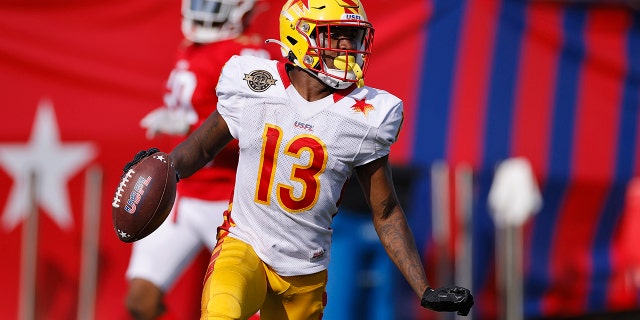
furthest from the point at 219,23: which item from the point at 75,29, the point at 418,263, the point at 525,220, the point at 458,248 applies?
the point at 525,220

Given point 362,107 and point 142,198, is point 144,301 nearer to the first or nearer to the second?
point 142,198

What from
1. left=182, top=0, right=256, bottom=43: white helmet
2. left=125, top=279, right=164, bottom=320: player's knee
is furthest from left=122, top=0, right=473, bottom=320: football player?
left=182, top=0, right=256, bottom=43: white helmet

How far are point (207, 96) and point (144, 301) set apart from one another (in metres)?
0.92

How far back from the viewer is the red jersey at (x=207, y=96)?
16.5 ft

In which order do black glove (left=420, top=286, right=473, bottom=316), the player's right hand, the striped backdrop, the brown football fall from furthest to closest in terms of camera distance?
the striped backdrop < the player's right hand < the brown football < black glove (left=420, top=286, right=473, bottom=316)

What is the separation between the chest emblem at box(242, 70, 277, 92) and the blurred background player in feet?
3.80

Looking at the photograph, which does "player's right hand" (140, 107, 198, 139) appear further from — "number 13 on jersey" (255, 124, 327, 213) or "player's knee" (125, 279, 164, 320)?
"number 13 on jersey" (255, 124, 327, 213)

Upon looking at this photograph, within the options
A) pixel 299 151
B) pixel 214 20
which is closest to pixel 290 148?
pixel 299 151

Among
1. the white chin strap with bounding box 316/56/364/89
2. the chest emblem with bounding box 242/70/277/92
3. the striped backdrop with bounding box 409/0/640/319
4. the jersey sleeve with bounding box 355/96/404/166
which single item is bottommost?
the striped backdrop with bounding box 409/0/640/319

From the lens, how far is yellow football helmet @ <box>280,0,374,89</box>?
3820mm

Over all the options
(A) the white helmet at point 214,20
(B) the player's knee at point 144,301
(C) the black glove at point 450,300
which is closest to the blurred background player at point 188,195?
(B) the player's knee at point 144,301

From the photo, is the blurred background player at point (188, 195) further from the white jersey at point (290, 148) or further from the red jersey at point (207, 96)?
the white jersey at point (290, 148)

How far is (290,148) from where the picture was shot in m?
3.78

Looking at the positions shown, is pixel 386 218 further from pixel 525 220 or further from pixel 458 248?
pixel 525 220
